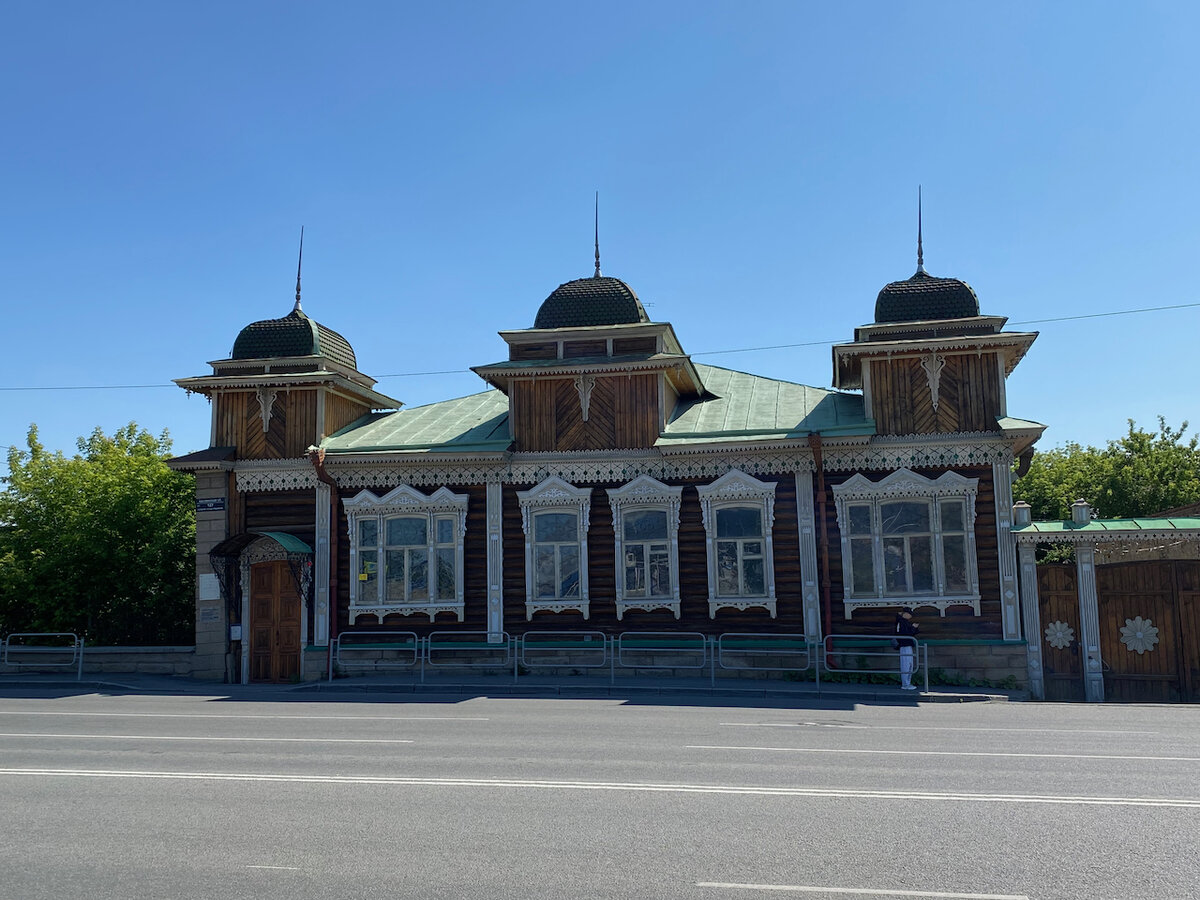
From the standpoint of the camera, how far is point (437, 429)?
22.2m

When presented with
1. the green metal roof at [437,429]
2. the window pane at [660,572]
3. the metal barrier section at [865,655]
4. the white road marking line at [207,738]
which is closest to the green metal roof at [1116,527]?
the metal barrier section at [865,655]

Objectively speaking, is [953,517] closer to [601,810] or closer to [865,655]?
[865,655]

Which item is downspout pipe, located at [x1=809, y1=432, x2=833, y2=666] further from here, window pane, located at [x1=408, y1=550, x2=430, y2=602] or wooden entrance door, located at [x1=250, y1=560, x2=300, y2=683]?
wooden entrance door, located at [x1=250, y1=560, x2=300, y2=683]

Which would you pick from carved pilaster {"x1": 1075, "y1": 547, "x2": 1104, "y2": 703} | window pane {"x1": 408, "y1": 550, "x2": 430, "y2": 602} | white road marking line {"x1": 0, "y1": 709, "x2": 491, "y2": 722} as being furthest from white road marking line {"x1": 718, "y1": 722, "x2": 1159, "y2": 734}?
window pane {"x1": 408, "y1": 550, "x2": 430, "y2": 602}

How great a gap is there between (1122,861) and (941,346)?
1414 cm

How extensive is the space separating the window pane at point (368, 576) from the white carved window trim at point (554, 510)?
3228 mm

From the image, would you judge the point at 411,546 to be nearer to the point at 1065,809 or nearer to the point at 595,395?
the point at 595,395

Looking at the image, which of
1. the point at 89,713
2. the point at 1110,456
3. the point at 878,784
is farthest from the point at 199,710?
the point at 1110,456

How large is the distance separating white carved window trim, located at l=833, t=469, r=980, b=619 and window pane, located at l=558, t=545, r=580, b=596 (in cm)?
523

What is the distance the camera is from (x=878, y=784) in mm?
8375

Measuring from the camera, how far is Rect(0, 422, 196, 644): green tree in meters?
26.6

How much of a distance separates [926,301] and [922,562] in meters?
5.32

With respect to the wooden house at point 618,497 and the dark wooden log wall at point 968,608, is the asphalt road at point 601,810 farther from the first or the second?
the wooden house at point 618,497

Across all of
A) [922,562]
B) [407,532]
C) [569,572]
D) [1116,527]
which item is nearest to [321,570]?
[407,532]
